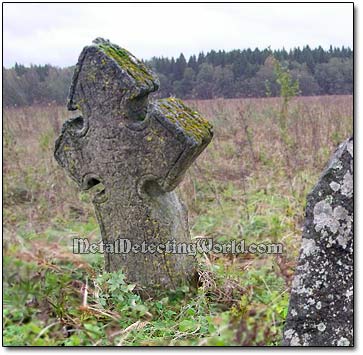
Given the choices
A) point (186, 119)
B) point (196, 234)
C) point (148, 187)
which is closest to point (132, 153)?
point (148, 187)

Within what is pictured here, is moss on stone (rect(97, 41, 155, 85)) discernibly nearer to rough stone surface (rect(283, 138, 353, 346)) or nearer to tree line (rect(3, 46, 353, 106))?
rough stone surface (rect(283, 138, 353, 346))

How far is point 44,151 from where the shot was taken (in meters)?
7.41

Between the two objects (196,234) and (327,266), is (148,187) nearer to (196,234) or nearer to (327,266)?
(327,266)

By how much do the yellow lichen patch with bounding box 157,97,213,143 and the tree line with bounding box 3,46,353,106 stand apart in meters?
4.40

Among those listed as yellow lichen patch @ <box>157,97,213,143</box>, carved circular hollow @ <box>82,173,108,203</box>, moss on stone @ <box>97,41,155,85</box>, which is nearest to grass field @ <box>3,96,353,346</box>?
carved circular hollow @ <box>82,173,108,203</box>

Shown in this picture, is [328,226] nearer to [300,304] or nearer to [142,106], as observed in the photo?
[300,304]

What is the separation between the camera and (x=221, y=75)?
28.5 feet

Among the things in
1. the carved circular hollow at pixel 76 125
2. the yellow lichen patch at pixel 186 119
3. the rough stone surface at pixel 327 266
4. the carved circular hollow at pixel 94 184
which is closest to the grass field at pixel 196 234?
the rough stone surface at pixel 327 266

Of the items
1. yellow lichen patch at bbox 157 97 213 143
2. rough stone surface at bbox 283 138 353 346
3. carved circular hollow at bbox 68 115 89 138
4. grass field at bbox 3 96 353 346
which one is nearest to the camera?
rough stone surface at bbox 283 138 353 346

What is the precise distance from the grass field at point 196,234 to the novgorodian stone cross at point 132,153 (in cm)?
28

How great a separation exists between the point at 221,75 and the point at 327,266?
6651mm

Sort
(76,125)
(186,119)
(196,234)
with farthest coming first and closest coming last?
1. (196,234)
2. (76,125)
3. (186,119)

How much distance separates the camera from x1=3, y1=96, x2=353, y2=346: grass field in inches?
104

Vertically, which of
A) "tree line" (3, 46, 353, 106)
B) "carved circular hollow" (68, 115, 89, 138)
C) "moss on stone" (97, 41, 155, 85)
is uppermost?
"tree line" (3, 46, 353, 106)
